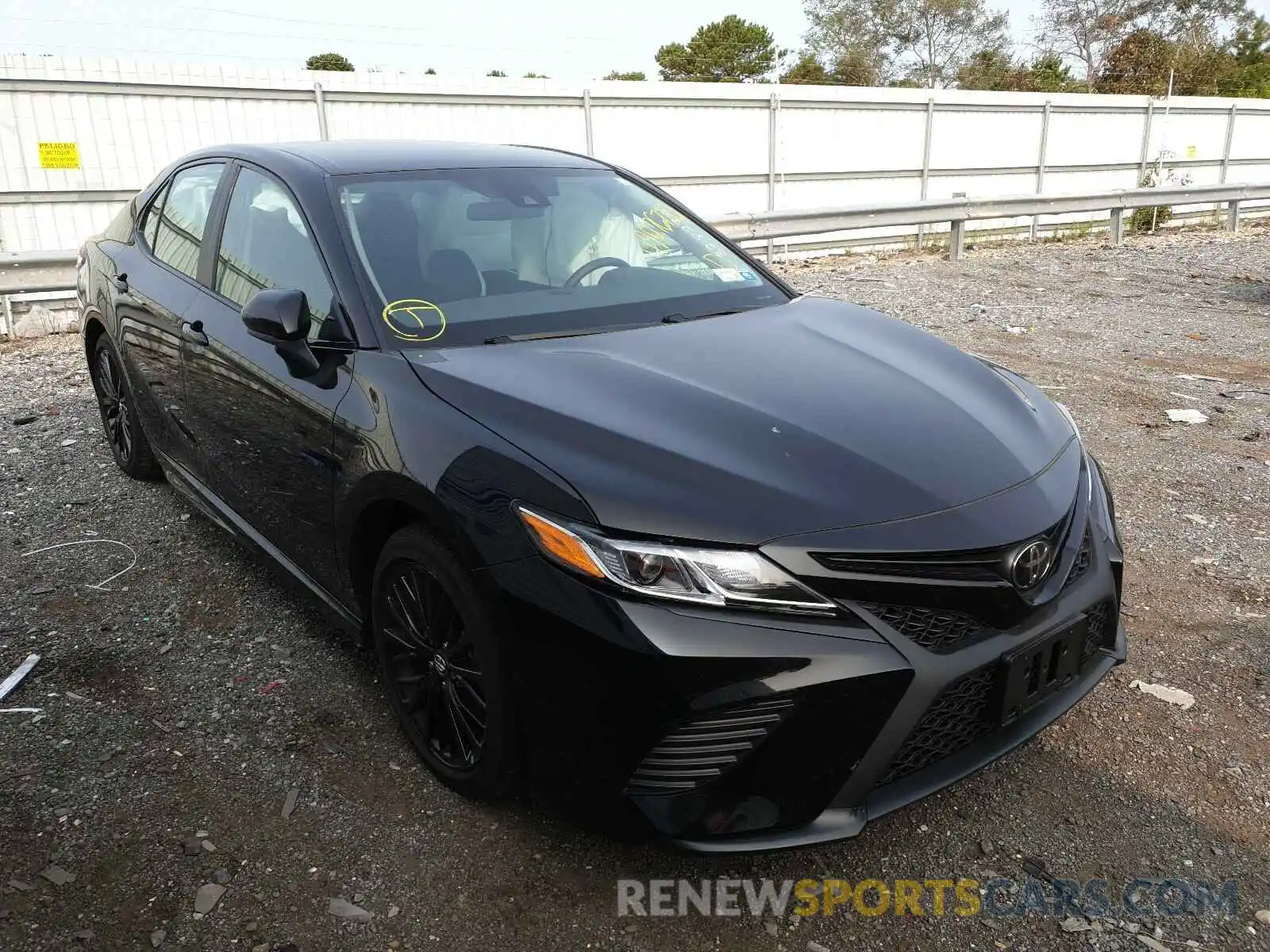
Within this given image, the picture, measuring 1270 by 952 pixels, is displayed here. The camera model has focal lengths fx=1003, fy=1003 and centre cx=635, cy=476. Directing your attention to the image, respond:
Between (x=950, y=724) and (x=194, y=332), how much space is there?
9.12 ft

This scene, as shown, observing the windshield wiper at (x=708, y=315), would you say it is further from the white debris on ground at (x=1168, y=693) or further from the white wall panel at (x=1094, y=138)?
the white wall panel at (x=1094, y=138)

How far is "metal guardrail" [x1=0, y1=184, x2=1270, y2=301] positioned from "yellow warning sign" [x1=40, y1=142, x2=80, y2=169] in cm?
321

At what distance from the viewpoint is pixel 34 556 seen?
4.12 metres

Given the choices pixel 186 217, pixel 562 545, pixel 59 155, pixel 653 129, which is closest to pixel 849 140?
pixel 653 129

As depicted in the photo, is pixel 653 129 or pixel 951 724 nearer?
pixel 951 724

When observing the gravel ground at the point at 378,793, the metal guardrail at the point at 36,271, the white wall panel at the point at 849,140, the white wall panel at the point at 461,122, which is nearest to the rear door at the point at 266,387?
the gravel ground at the point at 378,793

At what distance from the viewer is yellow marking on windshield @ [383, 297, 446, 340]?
272 cm

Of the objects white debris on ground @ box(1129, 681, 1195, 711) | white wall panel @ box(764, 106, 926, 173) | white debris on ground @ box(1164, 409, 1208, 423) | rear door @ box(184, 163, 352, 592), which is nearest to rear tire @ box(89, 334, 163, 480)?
rear door @ box(184, 163, 352, 592)

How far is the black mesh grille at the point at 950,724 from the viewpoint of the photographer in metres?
2.02

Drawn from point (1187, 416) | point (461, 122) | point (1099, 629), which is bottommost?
point (1187, 416)

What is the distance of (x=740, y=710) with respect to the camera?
6.33 ft

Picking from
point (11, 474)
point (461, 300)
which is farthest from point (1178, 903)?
point (11, 474)

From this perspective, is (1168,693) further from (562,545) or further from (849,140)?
(849,140)

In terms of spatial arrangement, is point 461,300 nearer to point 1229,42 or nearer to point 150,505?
point 150,505
